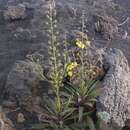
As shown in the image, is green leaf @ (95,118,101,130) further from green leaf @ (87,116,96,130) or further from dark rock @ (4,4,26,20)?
dark rock @ (4,4,26,20)

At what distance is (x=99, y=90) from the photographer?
17.0ft

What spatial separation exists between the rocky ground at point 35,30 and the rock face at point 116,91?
67mm

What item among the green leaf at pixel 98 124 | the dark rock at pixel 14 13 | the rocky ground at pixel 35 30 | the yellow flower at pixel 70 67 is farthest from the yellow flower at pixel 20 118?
the dark rock at pixel 14 13

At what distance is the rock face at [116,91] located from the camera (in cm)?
502

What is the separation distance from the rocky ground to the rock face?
0.22ft

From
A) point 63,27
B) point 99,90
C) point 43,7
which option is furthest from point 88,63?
point 43,7

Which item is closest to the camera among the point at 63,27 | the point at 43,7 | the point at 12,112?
the point at 12,112

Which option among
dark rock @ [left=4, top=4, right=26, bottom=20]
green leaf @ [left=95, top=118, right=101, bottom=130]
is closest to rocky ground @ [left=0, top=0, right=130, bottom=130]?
dark rock @ [left=4, top=4, right=26, bottom=20]

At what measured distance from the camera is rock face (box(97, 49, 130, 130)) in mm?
5023

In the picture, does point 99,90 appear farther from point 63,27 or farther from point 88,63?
point 63,27

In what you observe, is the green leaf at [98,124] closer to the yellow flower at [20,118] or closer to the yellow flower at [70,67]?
the yellow flower at [70,67]

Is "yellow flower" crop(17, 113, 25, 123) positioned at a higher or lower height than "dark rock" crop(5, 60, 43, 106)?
lower

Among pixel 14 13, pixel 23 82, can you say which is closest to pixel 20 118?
pixel 23 82

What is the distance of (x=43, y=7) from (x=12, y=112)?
7.64ft
